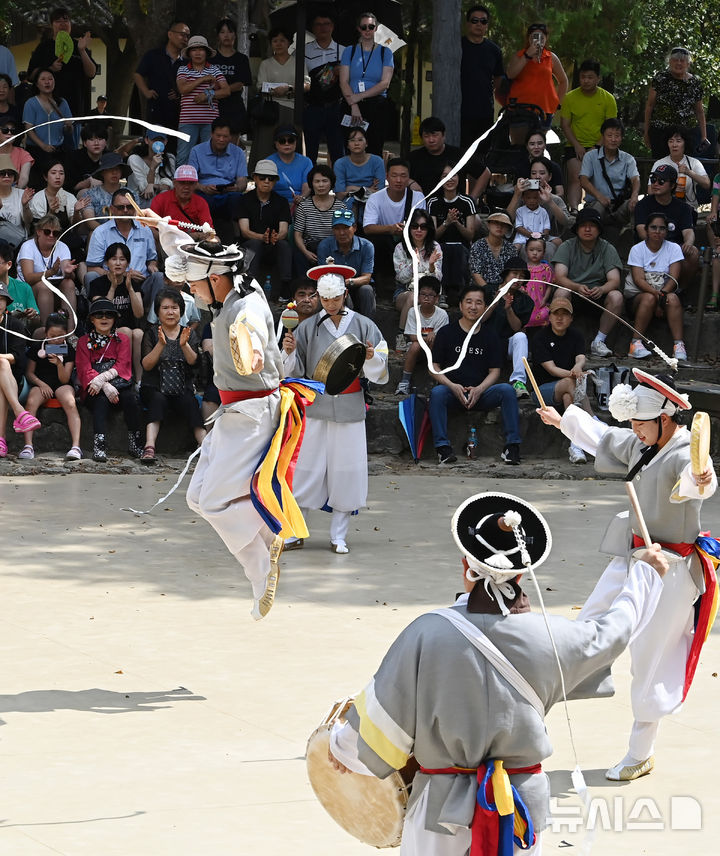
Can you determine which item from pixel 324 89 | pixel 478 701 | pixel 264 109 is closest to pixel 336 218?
pixel 324 89

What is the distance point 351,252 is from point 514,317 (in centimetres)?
157

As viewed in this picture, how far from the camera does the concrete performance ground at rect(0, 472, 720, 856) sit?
4.55m

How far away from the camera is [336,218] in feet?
39.9

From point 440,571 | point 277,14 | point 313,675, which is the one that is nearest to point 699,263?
point 277,14

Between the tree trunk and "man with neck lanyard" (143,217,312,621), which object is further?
the tree trunk

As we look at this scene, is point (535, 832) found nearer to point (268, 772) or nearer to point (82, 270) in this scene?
point (268, 772)

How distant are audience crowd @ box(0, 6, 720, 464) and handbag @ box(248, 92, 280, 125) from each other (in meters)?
0.02

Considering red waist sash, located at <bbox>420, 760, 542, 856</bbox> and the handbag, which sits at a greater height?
the handbag

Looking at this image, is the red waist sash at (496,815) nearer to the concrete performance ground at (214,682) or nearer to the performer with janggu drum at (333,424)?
the concrete performance ground at (214,682)

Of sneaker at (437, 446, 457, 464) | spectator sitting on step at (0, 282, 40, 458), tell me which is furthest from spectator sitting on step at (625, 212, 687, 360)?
spectator sitting on step at (0, 282, 40, 458)

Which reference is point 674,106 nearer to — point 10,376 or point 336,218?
point 336,218

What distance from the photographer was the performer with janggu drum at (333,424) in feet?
28.1

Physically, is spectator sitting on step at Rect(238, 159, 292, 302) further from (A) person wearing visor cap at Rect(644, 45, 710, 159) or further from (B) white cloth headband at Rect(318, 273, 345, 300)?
(A) person wearing visor cap at Rect(644, 45, 710, 159)

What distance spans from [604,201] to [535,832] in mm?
10802
